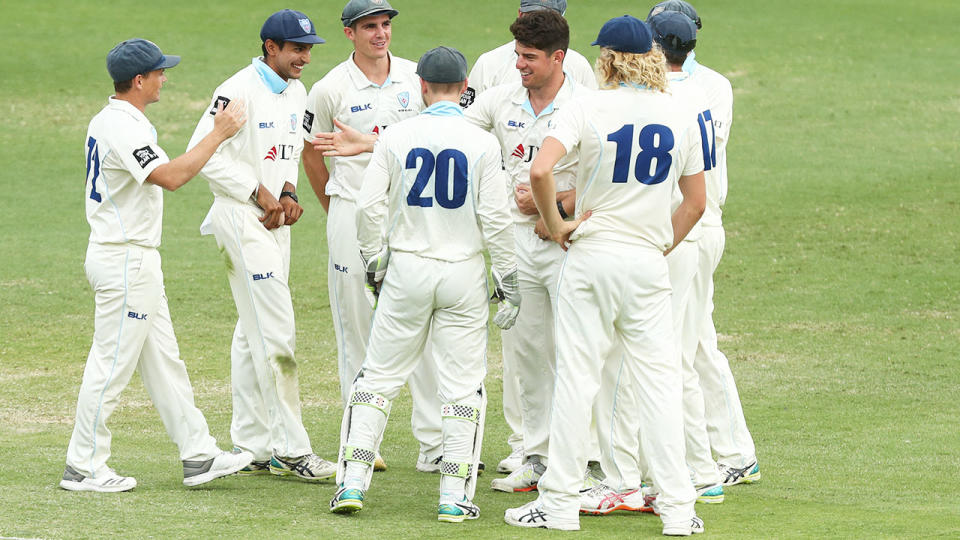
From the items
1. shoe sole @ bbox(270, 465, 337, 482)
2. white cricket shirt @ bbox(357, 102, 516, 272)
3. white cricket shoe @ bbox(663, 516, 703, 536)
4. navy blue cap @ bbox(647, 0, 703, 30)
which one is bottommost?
shoe sole @ bbox(270, 465, 337, 482)

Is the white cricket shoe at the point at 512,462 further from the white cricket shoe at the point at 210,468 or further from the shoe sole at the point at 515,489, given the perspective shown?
the white cricket shoe at the point at 210,468

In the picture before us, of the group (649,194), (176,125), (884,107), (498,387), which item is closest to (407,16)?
(176,125)

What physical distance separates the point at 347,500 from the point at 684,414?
194 cm

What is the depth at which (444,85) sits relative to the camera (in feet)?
21.4

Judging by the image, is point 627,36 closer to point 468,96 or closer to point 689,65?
point 689,65

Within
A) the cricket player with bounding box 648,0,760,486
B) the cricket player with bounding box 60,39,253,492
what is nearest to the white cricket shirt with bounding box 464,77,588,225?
the cricket player with bounding box 648,0,760,486

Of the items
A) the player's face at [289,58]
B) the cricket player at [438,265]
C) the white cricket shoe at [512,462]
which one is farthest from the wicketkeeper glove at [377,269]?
the white cricket shoe at [512,462]

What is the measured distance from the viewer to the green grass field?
21.9ft

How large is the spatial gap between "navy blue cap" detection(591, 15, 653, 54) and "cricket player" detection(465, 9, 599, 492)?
91 cm

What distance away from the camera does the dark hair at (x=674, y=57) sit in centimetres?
688

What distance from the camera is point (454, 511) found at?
6.43 meters

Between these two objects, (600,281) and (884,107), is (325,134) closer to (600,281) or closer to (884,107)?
(600,281)

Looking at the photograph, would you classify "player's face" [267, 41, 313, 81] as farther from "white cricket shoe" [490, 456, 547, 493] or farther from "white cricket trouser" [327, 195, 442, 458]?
"white cricket shoe" [490, 456, 547, 493]

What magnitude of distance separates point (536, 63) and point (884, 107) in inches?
673
